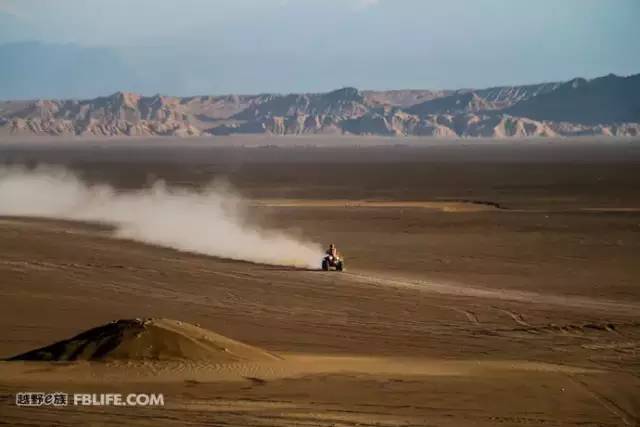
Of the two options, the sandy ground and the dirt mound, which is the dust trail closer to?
the sandy ground

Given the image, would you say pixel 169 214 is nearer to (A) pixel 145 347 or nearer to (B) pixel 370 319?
(B) pixel 370 319

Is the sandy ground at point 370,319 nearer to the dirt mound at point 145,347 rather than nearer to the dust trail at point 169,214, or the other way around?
the dirt mound at point 145,347

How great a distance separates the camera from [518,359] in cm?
2002

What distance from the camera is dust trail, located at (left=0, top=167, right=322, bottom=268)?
3762cm

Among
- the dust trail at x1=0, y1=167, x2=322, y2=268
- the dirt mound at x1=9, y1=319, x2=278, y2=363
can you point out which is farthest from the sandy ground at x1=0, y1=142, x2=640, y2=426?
the dust trail at x1=0, y1=167, x2=322, y2=268

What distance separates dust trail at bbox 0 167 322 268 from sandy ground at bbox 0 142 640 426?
1836mm

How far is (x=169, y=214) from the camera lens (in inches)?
1993

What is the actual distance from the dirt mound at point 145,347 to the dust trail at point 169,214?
1495cm

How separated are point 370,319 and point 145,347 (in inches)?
284

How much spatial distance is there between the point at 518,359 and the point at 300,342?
440cm

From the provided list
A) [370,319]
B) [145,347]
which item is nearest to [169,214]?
[370,319]

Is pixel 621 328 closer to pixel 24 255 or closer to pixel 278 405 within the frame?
pixel 278 405

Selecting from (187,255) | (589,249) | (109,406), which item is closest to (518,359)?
(109,406)

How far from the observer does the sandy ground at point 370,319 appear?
→ 15984 millimetres
